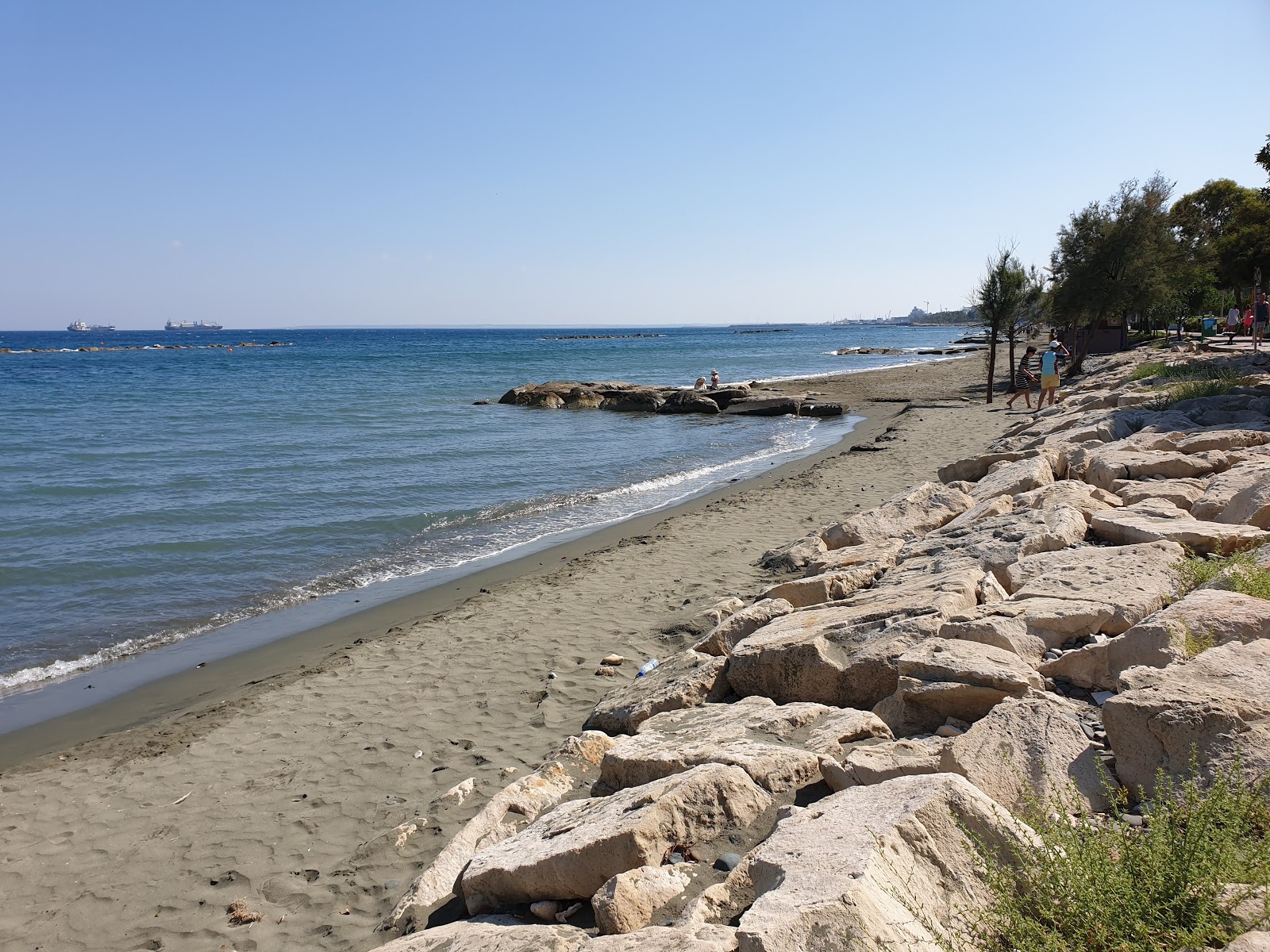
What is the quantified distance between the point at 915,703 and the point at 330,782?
157 inches

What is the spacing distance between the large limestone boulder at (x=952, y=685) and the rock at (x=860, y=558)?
266cm

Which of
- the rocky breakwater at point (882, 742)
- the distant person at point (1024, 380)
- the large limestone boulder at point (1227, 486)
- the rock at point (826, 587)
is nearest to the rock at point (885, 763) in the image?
the rocky breakwater at point (882, 742)

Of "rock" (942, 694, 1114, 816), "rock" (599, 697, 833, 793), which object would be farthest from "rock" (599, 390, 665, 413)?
"rock" (942, 694, 1114, 816)

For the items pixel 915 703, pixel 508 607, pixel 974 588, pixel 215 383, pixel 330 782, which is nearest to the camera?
pixel 915 703

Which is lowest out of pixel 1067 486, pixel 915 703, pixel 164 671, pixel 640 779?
pixel 164 671

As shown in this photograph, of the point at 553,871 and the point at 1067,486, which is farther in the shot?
the point at 1067,486

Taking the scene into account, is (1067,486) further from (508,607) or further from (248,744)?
(248,744)

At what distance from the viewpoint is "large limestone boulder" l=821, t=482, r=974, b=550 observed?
8062 millimetres

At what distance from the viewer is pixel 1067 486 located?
7051 millimetres

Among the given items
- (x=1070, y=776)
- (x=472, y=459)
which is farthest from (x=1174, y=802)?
(x=472, y=459)

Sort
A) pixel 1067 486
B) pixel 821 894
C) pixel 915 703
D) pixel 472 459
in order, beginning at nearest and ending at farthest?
pixel 821 894 → pixel 915 703 → pixel 1067 486 → pixel 472 459

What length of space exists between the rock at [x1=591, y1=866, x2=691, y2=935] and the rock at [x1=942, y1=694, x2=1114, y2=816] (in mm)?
1163

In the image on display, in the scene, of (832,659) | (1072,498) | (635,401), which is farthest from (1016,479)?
(635,401)

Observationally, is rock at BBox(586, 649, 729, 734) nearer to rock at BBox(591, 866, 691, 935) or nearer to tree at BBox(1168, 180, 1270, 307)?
rock at BBox(591, 866, 691, 935)
